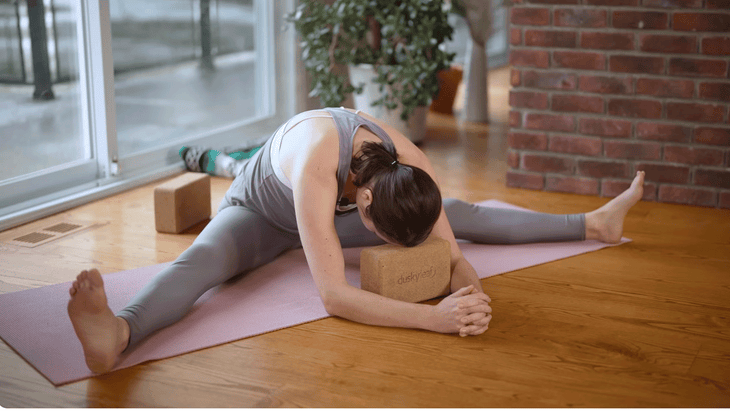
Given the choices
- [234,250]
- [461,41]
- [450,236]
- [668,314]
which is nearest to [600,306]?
[668,314]

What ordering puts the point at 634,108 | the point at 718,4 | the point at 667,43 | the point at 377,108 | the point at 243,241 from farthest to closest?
the point at 377,108 → the point at 634,108 → the point at 667,43 → the point at 718,4 → the point at 243,241

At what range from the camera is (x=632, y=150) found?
9.77 ft

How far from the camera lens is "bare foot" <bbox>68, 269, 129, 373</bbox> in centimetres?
147

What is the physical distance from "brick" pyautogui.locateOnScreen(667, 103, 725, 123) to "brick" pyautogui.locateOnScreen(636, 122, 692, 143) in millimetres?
40

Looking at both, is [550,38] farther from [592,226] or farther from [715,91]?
[592,226]

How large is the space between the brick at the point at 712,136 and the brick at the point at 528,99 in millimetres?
592

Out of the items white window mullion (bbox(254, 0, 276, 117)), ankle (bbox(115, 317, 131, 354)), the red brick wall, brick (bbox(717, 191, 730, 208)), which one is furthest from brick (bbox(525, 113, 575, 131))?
ankle (bbox(115, 317, 131, 354))

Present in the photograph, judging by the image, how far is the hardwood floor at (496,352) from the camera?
4.95 feet

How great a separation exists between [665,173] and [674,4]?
0.65 metres

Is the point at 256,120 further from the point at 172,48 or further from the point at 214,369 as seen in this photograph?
the point at 214,369

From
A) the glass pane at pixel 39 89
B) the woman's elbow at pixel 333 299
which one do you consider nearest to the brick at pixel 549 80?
the woman's elbow at pixel 333 299

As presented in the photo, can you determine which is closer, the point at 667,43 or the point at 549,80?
the point at 667,43

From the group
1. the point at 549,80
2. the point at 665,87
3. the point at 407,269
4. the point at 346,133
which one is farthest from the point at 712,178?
the point at 346,133

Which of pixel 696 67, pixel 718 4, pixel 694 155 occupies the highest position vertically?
pixel 718 4
